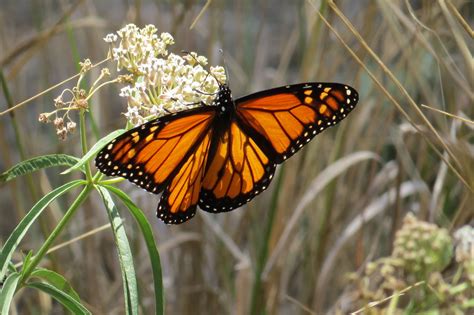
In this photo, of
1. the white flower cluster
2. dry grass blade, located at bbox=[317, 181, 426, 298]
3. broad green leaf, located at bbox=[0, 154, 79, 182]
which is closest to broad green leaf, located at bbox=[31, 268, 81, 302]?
broad green leaf, located at bbox=[0, 154, 79, 182]

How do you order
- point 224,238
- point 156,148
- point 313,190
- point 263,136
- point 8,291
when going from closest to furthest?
point 8,291 < point 156,148 < point 263,136 < point 313,190 < point 224,238

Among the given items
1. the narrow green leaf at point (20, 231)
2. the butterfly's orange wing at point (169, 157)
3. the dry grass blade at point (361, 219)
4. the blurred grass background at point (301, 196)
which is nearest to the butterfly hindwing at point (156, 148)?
the butterfly's orange wing at point (169, 157)

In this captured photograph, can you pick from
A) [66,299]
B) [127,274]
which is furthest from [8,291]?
[127,274]

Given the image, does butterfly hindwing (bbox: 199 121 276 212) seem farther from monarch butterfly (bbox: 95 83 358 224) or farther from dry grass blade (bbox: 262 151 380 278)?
dry grass blade (bbox: 262 151 380 278)

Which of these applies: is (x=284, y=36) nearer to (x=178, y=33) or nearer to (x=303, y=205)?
(x=178, y=33)

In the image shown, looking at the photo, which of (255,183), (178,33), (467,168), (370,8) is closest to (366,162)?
(370,8)

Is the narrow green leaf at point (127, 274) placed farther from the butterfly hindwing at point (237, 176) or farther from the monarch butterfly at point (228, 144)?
the butterfly hindwing at point (237, 176)

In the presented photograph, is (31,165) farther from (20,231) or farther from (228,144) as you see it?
(228,144)
